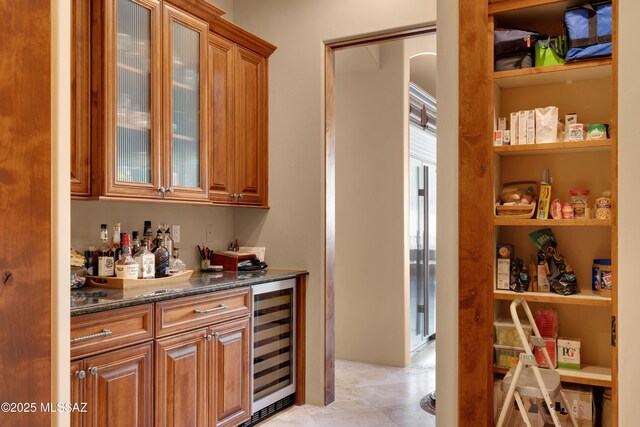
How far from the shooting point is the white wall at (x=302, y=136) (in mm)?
3527

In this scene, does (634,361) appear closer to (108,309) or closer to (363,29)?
(108,309)

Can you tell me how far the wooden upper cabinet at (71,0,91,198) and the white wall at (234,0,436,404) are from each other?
145 cm

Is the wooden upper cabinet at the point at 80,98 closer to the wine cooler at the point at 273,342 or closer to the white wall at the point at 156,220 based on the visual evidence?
the white wall at the point at 156,220

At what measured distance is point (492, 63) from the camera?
2.52m

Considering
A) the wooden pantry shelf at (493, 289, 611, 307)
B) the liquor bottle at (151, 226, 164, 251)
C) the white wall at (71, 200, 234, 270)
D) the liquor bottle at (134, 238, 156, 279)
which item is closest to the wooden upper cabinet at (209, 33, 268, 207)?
the white wall at (71, 200, 234, 270)

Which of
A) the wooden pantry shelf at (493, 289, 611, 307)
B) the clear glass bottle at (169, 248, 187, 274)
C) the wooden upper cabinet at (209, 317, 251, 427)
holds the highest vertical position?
the clear glass bottle at (169, 248, 187, 274)

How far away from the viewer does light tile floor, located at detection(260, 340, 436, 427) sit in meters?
Result: 3.25

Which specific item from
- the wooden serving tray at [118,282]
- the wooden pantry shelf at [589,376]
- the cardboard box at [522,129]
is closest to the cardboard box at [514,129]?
the cardboard box at [522,129]

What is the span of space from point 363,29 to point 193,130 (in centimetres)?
130

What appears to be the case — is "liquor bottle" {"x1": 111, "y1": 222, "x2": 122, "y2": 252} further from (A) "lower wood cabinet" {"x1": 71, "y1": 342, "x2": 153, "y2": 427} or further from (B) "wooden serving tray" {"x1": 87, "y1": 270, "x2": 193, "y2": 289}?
(A) "lower wood cabinet" {"x1": 71, "y1": 342, "x2": 153, "y2": 427}

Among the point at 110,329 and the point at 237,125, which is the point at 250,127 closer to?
the point at 237,125

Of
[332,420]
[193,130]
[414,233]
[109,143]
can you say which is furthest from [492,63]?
[414,233]

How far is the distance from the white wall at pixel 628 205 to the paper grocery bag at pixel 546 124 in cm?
84

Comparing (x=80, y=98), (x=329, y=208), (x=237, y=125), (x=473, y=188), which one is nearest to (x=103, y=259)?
(x=80, y=98)
